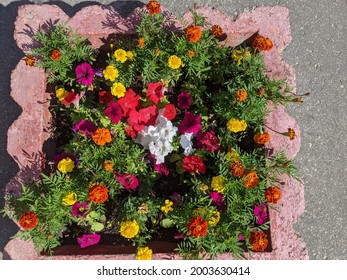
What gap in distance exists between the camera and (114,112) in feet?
8.63

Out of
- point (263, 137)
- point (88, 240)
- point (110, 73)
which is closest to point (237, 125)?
point (263, 137)

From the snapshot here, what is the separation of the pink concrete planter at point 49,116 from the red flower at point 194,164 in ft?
1.75

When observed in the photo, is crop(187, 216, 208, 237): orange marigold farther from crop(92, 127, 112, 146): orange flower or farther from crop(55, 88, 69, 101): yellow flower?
crop(55, 88, 69, 101): yellow flower

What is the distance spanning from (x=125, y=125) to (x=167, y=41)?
2.16ft

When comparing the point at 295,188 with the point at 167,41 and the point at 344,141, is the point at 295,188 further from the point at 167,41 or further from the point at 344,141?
the point at 167,41

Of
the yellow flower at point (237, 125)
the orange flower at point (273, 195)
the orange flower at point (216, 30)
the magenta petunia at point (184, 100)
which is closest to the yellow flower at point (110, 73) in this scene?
the magenta petunia at point (184, 100)

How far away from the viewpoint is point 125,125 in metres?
2.83

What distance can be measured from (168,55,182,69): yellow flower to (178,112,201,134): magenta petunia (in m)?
0.33

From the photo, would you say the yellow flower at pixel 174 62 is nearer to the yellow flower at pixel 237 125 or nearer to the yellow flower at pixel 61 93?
the yellow flower at pixel 237 125

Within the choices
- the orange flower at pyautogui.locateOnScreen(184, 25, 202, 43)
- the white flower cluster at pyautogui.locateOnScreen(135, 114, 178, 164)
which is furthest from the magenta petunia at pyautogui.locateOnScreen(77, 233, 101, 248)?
the orange flower at pyautogui.locateOnScreen(184, 25, 202, 43)

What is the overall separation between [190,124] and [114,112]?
503 millimetres

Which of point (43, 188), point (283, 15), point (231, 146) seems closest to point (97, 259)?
point (43, 188)

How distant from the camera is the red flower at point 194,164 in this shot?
2711mm

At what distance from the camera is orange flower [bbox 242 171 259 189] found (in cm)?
249
